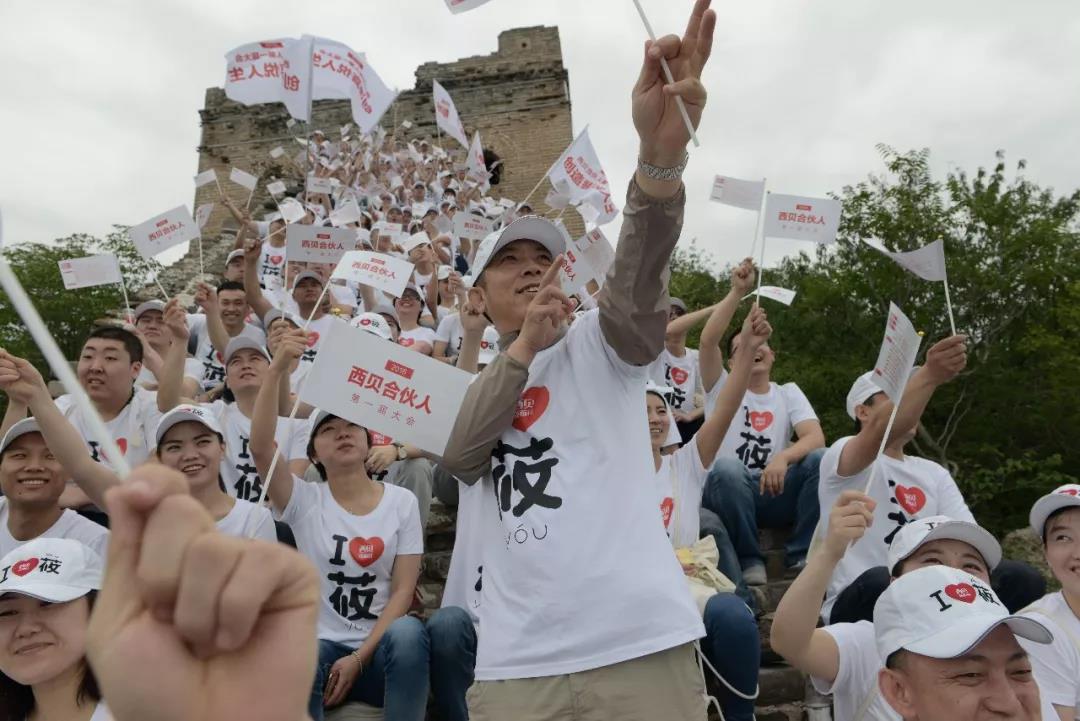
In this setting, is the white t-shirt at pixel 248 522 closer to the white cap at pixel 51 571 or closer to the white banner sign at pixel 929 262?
the white cap at pixel 51 571

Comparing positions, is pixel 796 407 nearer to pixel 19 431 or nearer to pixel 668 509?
pixel 668 509

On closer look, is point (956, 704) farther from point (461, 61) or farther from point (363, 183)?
point (461, 61)

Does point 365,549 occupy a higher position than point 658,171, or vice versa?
point 658,171

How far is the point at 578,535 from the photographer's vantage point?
6.15 ft

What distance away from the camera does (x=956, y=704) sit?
1.82m

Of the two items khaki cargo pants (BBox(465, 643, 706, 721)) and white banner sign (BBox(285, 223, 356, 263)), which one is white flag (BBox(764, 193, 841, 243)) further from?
khaki cargo pants (BBox(465, 643, 706, 721))

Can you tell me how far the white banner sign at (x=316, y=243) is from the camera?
5.50m

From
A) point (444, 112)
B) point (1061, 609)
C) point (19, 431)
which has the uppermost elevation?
point (444, 112)

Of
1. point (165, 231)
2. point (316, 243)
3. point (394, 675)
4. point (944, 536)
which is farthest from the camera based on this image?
point (165, 231)

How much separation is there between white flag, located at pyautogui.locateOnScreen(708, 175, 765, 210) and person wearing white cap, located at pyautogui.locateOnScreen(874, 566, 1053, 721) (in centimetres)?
444

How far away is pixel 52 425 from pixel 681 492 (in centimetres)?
268

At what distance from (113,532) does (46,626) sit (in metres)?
1.86

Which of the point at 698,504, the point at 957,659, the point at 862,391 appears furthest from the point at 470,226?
the point at 957,659

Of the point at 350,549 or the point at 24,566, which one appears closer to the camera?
the point at 24,566
